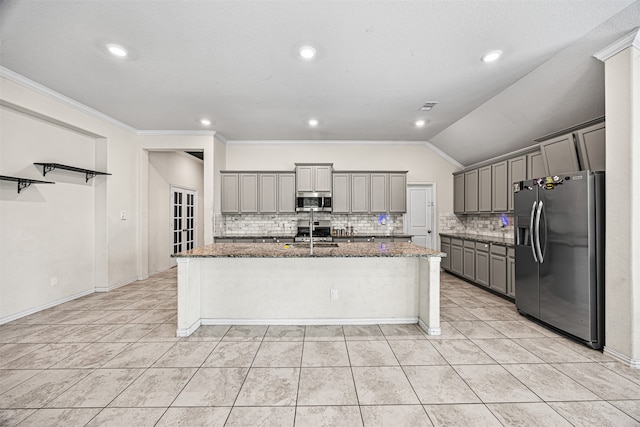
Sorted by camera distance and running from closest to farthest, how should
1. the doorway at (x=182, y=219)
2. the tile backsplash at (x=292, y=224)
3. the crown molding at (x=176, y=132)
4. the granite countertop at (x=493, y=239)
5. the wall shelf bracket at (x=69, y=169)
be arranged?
the wall shelf bracket at (x=69, y=169)
the granite countertop at (x=493, y=239)
the crown molding at (x=176, y=132)
the tile backsplash at (x=292, y=224)
the doorway at (x=182, y=219)

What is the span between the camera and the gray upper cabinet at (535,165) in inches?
157

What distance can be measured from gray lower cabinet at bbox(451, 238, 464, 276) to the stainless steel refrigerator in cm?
186

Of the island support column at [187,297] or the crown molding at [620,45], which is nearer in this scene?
the crown molding at [620,45]

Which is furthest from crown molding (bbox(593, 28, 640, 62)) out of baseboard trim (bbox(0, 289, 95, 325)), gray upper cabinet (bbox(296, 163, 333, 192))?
baseboard trim (bbox(0, 289, 95, 325))

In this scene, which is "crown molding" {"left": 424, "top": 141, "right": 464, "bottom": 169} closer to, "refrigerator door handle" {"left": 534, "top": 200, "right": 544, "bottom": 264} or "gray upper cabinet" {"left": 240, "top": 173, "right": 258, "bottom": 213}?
"refrigerator door handle" {"left": 534, "top": 200, "right": 544, "bottom": 264}

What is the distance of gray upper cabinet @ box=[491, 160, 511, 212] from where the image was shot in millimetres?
4617

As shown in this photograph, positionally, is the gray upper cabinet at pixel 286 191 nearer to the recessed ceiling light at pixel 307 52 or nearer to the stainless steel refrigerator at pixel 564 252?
the recessed ceiling light at pixel 307 52

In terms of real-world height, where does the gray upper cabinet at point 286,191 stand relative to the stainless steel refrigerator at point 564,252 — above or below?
above

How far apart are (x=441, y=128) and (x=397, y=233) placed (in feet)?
7.62

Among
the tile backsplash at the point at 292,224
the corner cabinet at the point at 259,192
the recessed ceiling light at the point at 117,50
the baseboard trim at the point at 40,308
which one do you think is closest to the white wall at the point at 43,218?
the baseboard trim at the point at 40,308

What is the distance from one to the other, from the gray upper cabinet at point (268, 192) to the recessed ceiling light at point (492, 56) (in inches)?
159

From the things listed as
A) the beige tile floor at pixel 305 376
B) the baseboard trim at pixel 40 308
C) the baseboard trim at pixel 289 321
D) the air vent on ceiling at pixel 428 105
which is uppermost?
the air vent on ceiling at pixel 428 105

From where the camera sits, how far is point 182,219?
21.9 ft

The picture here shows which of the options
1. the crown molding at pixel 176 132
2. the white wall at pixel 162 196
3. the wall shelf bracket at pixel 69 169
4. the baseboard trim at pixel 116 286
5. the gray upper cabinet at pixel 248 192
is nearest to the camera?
the wall shelf bracket at pixel 69 169
